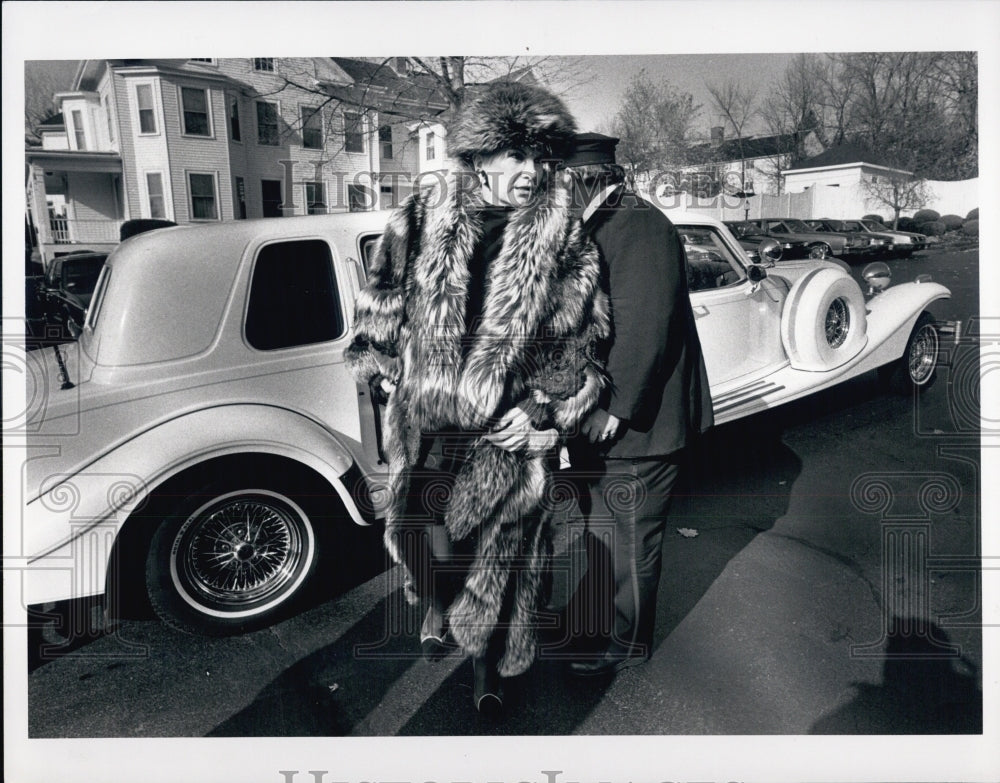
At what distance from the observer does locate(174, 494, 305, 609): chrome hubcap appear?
2750mm

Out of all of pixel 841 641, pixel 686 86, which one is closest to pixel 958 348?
pixel 841 641

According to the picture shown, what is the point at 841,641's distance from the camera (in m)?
2.83

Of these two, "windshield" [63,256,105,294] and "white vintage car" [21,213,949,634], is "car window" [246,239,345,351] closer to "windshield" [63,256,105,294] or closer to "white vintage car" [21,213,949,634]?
"white vintage car" [21,213,949,634]

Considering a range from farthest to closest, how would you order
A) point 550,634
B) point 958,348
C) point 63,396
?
point 958,348
point 550,634
point 63,396

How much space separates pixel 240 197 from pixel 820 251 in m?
2.49

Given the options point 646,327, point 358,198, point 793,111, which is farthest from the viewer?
point 793,111

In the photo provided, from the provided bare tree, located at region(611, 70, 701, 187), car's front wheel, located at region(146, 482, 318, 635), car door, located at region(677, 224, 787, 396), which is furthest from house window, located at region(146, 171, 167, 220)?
car door, located at region(677, 224, 787, 396)

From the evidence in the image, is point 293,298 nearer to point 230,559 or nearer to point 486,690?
point 230,559

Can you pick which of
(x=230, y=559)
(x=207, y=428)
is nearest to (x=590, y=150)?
(x=207, y=428)

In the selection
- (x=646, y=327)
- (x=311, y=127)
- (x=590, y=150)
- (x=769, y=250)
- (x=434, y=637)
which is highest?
(x=311, y=127)

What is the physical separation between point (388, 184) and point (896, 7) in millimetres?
2002

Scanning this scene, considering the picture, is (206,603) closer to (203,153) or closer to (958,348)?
(203,153)

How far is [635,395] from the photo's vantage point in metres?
2.47

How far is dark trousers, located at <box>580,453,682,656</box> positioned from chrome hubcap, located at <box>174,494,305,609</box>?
1.17 metres
